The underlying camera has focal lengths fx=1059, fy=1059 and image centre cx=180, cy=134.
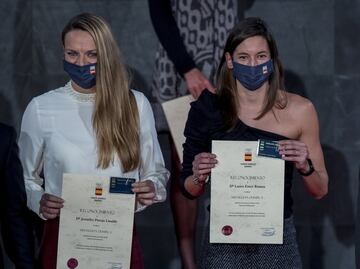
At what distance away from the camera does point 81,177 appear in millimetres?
3877

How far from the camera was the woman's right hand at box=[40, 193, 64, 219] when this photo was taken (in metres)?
3.91

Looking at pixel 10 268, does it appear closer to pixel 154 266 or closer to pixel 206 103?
pixel 154 266

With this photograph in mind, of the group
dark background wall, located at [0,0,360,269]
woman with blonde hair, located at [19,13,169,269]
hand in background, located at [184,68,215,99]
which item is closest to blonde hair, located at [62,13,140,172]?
woman with blonde hair, located at [19,13,169,269]

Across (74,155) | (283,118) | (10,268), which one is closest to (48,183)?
(74,155)

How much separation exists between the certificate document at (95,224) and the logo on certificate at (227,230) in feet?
1.11

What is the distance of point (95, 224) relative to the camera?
3.90 m

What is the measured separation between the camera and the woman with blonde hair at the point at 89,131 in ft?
13.2

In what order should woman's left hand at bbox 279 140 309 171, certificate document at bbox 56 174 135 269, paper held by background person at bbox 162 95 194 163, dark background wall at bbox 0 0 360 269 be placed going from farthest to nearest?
dark background wall at bbox 0 0 360 269 < paper held by background person at bbox 162 95 194 163 < certificate document at bbox 56 174 135 269 < woman's left hand at bbox 279 140 309 171

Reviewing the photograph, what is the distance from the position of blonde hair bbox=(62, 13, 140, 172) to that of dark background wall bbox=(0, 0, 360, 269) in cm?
162

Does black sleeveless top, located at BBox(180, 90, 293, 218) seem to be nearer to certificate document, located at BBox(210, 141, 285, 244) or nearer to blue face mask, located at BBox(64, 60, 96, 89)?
certificate document, located at BBox(210, 141, 285, 244)

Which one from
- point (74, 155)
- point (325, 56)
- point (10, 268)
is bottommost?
point (10, 268)

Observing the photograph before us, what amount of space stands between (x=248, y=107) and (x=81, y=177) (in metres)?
0.69

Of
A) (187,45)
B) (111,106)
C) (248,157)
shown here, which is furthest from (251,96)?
(187,45)

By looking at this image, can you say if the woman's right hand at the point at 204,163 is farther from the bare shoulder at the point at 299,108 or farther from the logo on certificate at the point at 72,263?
the logo on certificate at the point at 72,263
